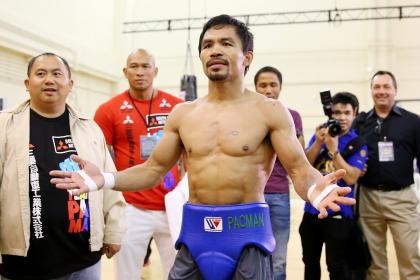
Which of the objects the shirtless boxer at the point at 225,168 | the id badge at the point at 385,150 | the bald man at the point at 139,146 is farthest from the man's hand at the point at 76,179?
the id badge at the point at 385,150

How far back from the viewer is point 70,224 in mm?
1962

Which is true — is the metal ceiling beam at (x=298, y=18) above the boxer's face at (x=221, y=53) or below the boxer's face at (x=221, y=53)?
above

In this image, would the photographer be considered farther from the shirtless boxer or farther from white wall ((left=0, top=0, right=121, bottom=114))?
white wall ((left=0, top=0, right=121, bottom=114))

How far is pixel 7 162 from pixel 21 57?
580cm

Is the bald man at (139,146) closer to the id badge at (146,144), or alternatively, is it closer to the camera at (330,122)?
the id badge at (146,144)

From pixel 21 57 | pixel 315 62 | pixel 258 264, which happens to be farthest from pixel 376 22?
pixel 258 264

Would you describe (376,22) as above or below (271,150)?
above

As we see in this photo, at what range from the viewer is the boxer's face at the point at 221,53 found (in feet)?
5.76

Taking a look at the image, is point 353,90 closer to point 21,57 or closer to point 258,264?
point 21,57

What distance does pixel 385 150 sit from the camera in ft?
10.6

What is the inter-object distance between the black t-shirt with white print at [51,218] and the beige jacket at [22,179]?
0.11 feet

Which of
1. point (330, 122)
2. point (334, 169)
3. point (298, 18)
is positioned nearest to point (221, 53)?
point (330, 122)

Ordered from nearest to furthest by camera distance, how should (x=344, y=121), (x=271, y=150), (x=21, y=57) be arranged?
(x=271, y=150) < (x=344, y=121) < (x=21, y=57)

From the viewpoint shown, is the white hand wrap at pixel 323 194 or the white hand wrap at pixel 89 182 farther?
the white hand wrap at pixel 89 182
